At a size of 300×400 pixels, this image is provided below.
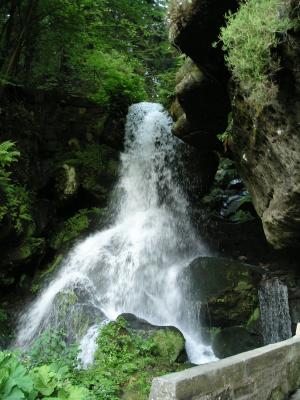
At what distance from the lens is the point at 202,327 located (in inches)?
360

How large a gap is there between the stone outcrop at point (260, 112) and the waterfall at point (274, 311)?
2.07 metres

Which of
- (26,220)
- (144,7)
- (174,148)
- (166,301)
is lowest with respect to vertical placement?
(166,301)

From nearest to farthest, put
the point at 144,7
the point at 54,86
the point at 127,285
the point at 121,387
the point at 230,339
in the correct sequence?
the point at 121,387 → the point at 230,339 → the point at 127,285 → the point at 144,7 → the point at 54,86

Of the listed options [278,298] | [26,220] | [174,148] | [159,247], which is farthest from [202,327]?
[174,148]

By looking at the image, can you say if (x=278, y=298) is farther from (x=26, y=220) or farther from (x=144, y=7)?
(x=144, y=7)

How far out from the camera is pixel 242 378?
3.53 metres

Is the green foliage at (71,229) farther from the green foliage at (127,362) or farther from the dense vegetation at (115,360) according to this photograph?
the green foliage at (127,362)

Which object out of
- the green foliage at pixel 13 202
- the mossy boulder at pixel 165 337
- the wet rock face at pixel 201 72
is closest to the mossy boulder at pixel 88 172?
the green foliage at pixel 13 202

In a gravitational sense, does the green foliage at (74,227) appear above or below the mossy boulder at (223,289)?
above

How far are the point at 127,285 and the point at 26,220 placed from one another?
10.9ft

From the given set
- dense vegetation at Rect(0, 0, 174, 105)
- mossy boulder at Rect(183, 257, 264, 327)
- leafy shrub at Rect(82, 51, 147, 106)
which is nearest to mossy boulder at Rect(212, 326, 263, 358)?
mossy boulder at Rect(183, 257, 264, 327)

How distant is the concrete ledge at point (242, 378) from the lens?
2922 millimetres

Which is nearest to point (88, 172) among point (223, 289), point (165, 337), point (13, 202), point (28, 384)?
point (13, 202)

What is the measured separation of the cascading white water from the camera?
30.2ft
